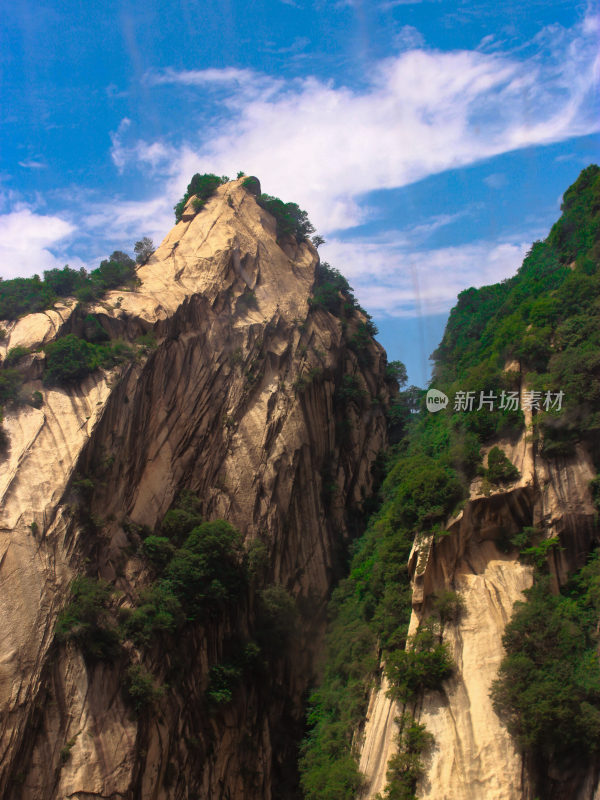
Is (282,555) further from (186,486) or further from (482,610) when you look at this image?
(482,610)

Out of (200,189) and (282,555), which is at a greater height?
(200,189)

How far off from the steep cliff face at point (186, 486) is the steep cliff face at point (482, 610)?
264 inches

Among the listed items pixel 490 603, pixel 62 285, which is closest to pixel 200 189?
pixel 62 285

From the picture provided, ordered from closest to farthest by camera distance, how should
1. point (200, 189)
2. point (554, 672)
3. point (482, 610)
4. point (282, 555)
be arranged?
point (554, 672)
point (482, 610)
point (282, 555)
point (200, 189)

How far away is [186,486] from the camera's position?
2711 cm

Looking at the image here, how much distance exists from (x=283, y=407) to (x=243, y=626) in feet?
34.2

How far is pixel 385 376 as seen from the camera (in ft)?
136

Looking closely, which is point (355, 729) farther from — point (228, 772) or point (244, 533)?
point (244, 533)

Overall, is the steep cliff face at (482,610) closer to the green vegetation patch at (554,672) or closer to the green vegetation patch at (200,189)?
the green vegetation patch at (554,672)

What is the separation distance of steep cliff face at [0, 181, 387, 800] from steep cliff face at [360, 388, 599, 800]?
264 inches

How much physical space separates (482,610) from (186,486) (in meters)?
13.4

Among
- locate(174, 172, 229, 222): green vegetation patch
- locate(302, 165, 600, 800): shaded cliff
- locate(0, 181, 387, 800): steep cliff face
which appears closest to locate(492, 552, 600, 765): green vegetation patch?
locate(302, 165, 600, 800): shaded cliff

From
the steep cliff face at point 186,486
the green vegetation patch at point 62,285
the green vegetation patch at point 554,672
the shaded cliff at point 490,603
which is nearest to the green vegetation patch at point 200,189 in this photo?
the steep cliff face at point 186,486

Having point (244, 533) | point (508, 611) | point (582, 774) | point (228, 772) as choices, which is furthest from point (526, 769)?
point (244, 533)
